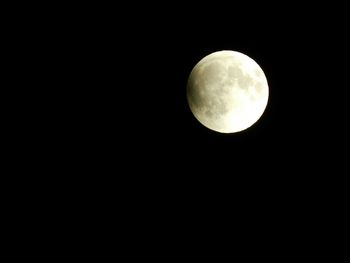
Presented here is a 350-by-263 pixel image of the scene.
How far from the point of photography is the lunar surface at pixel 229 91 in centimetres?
491

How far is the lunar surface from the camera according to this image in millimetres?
4906

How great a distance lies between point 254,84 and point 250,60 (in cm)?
49

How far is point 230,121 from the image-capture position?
508 cm

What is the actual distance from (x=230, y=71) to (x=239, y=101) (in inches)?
18.6

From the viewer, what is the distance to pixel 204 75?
5133 mm

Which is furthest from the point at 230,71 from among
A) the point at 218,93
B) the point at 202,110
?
the point at 202,110

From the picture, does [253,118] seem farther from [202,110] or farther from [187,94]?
[187,94]

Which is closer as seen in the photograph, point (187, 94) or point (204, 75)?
point (204, 75)

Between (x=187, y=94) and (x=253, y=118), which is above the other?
(x=187, y=94)

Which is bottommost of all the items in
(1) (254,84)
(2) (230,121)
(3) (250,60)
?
(2) (230,121)

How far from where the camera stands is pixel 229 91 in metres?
4.89

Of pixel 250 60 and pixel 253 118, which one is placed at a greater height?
pixel 250 60

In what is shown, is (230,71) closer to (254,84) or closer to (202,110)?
(254,84)

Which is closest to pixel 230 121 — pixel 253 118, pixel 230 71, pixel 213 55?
pixel 253 118
